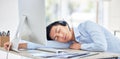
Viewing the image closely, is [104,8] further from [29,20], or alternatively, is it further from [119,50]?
[29,20]

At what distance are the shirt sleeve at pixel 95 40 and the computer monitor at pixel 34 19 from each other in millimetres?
412

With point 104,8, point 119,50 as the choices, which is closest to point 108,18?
point 104,8

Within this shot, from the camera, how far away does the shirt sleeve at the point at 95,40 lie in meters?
2.05

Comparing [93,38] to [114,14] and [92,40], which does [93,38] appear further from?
[114,14]

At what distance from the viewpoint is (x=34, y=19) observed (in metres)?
1.91

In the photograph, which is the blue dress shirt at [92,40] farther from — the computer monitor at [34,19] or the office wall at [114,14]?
the office wall at [114,14]

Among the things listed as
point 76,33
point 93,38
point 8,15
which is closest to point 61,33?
point 76,33

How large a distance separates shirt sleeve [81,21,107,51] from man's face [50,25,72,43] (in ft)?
0.53

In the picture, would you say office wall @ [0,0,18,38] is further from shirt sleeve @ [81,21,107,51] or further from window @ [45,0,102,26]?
window @ [45,0,102,26]

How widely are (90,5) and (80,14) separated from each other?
1.09ft

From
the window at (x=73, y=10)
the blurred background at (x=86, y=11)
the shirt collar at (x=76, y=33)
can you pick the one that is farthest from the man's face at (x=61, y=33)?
the window at (x=73, y=10)

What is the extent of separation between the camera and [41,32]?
1.90m

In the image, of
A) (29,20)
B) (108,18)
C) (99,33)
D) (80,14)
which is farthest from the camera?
(80,14)

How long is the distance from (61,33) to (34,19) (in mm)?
334
